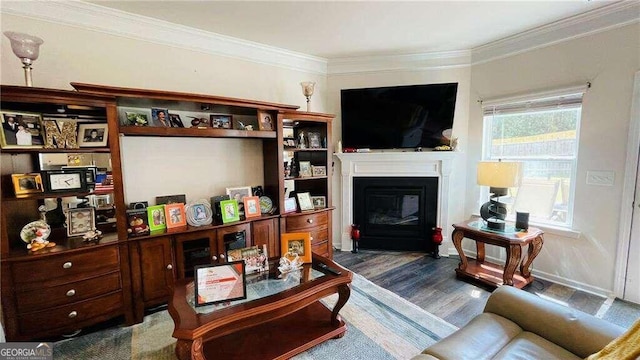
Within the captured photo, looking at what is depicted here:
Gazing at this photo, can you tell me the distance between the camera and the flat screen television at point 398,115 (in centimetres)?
328

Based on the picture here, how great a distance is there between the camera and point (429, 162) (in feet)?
11.1

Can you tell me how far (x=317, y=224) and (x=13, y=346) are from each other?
2373 millimetres

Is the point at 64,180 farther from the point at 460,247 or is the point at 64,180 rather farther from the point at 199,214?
the point at 460,247

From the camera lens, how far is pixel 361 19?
8.15 feet

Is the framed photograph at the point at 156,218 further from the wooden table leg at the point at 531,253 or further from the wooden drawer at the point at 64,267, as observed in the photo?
the wooden table leg at the point at 531,253

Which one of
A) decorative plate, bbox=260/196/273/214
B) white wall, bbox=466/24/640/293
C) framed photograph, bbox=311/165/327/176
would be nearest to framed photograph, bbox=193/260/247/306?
decorative plate, bbox=260/196/273/214

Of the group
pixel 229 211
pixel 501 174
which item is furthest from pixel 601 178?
pixel 229 211

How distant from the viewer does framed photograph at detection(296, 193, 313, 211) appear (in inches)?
120

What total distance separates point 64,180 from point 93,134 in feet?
1.26

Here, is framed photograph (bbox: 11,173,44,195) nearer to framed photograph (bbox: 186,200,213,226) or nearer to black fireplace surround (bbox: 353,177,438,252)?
→ framed photograph (bbox: 186,200,213,226)

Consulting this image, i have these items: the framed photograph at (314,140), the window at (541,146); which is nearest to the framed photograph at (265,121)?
the framed photograph at (314,140)

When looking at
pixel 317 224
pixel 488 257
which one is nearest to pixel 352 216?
pixel 317 224

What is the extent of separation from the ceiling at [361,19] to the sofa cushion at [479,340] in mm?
2389

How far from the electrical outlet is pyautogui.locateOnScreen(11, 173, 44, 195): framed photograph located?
4.55 metres
